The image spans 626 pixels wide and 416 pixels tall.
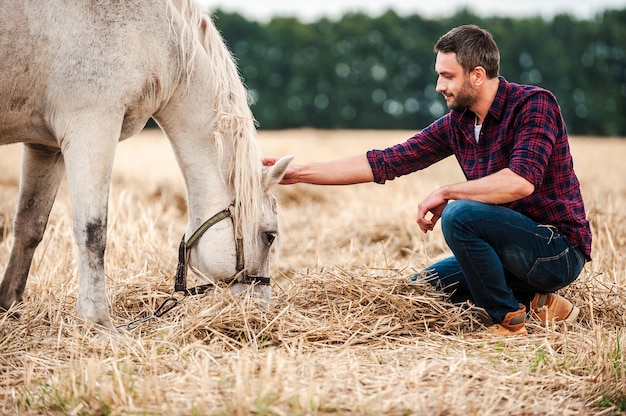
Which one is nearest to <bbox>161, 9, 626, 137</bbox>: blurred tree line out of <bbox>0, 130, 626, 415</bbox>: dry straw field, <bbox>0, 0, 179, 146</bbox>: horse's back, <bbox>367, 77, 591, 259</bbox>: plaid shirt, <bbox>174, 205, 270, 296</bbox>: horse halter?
<bbox>0, 130, 626, 415</bbox>: dry straw field

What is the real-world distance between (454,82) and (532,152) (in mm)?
613

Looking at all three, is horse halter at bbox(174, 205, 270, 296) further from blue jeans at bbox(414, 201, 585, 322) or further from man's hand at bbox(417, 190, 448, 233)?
blue jeans at bbox(414, 201, 585, 322)

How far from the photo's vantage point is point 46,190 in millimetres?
4012

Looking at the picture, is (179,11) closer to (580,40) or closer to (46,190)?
(46,190)

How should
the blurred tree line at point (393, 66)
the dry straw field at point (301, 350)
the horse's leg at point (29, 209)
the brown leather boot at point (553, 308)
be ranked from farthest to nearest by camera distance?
the blurred tree line at point (393, 66) < the brown leather boot at point (553, 308) < the horse's leg at point (29, 209) < the dry straw field at point (301, 350)

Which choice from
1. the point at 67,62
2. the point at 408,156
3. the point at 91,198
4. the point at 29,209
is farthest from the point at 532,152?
the point at 29,209

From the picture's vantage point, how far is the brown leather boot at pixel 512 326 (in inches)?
151

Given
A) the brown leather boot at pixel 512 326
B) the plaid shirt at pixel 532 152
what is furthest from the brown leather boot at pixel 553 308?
the plaid shirt at pixel 532 152

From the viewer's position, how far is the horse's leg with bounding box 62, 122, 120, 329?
11.2 ft

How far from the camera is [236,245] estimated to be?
3.87 meters

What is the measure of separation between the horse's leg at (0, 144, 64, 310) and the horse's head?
894mm

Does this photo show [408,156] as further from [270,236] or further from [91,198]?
[91,198]

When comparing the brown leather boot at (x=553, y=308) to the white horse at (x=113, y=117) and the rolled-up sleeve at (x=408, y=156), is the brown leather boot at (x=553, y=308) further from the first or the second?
the white horse at (x=113, y=117)

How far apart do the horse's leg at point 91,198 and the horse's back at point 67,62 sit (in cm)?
10
